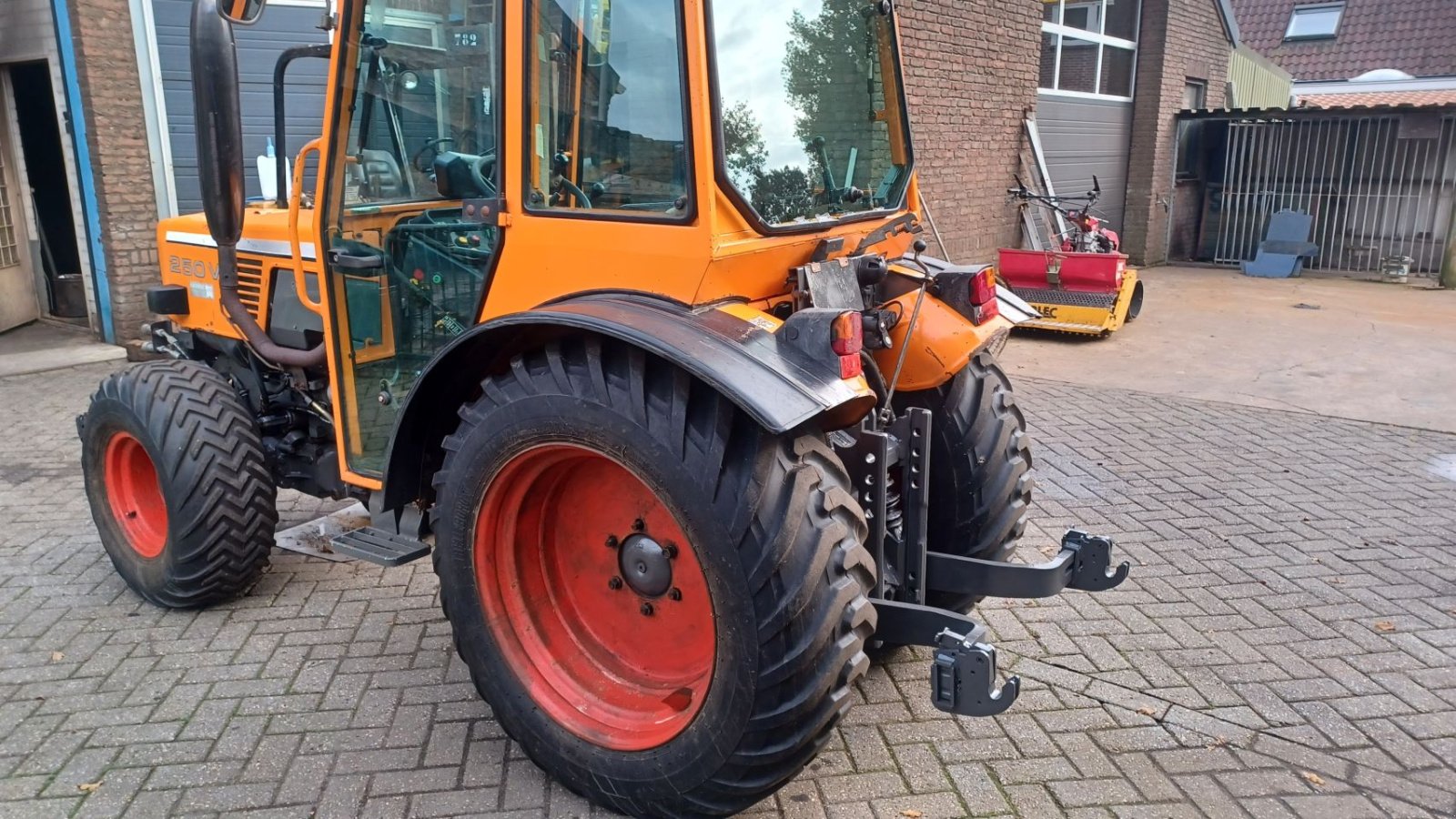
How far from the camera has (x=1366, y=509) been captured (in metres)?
5.20

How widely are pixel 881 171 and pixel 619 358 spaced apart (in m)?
1.25

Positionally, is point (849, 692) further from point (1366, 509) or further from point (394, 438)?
point (1366, 509)

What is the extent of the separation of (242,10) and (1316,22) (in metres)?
23.7

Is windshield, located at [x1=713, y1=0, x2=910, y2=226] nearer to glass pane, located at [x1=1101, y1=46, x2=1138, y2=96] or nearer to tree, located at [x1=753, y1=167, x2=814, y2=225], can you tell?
tree, located at [x1=753, y1=167, x2=814, y2=225]

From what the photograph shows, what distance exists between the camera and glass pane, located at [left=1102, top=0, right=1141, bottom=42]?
46.4ft

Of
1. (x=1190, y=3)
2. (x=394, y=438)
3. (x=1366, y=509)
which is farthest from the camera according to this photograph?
(x=1190, y=3)

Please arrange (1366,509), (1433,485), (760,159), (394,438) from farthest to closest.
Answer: (1433,485)
(1366,509)
(394,438)
(760,159)

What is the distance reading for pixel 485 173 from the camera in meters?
2.93

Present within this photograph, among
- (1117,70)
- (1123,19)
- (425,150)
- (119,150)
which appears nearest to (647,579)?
(425,150)

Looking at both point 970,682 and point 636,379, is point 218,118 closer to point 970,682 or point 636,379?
point 636,379

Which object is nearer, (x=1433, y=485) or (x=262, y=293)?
(x=262, y=293)

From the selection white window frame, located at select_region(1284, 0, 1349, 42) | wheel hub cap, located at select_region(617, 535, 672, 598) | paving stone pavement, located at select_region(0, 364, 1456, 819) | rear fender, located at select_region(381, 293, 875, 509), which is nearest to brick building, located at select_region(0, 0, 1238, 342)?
paving stone pavement, located at select_region(0, 364, 1456, 819)

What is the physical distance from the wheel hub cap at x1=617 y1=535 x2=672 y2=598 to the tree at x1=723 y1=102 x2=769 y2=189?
982mm

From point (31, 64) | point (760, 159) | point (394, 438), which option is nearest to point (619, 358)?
point (760, 159)
